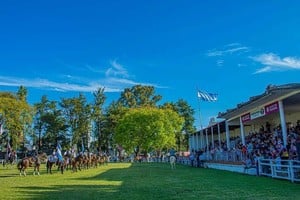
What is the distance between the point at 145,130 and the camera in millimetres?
68625

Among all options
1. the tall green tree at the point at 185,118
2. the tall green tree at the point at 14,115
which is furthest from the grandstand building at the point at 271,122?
the tall green tree at the point at 185,118

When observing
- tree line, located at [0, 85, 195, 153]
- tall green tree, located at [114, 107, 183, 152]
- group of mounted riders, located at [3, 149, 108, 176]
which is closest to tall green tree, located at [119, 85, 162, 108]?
tree line, located at [0, 85, 195, 153]

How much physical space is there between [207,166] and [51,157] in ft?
46.6

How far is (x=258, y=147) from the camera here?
25344mm

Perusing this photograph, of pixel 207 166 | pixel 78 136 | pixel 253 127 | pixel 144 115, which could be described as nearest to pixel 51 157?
pixel 207 166

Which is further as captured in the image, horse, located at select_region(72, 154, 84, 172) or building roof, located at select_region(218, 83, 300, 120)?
horse, located at select_region(72, 154, 84, 172)

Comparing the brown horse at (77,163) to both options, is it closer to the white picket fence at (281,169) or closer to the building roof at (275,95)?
the building roof at (275,95)

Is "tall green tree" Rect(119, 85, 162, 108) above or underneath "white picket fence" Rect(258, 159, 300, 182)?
above

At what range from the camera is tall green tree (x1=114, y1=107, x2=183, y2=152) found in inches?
2682

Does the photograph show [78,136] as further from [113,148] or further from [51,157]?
[51,157]

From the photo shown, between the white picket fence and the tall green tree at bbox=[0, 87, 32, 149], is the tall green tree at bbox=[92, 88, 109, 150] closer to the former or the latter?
the tall green tree at bbox=[0, 87, 32, 149]

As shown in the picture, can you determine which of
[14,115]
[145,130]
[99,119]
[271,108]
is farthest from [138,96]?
[271,108]

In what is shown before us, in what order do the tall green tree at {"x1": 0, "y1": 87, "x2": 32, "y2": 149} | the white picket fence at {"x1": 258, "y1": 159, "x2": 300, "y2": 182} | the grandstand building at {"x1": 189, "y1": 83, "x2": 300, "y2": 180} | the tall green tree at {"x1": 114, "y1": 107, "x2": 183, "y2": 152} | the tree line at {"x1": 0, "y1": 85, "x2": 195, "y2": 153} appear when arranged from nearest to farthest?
the white picket fence at {"x1": 258, "y1": 159, "x2": 300, "y2": 182} → the grandstand building at {"x1": 189, "y1": 83, "x2": 300, "y2": 180} → the tall green tree at {"x1": 0, "y1": 87, "x2": 32, "y2": 149} → the tall green tree at {"x1": 114, "y1": 107, "x2": 183, "y2": 152} → the tree line at {"x1": 0, "y1": 85, "x2": 195, "y2": 153}

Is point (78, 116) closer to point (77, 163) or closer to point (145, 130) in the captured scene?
point (145, 130)
